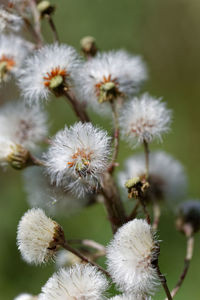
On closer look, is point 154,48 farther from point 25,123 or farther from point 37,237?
point 37,237

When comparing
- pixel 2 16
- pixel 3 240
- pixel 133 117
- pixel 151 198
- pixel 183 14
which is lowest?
pixel 3 240

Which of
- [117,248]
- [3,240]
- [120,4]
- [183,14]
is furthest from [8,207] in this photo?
[183,14]

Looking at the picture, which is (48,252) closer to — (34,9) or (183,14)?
(34,9)

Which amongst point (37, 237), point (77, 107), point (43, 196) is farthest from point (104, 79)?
point (37, 237)

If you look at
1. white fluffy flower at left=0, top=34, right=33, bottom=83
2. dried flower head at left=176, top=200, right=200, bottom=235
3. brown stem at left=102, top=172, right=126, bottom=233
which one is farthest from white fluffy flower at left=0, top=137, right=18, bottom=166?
dried flower head at left=176, top=200, right=200, bottom=235

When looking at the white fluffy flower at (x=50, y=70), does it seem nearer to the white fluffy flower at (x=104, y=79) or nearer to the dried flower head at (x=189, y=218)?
the white fluffy flower at (x=104, y=79)

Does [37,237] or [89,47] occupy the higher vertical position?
[89,47]
